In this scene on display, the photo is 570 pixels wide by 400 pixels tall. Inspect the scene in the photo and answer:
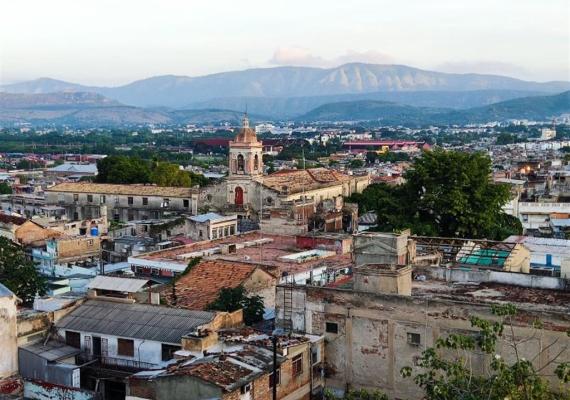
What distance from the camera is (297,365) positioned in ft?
59.2

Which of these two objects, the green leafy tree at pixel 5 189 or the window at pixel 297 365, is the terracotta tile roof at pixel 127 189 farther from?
the window at pixel 297 365

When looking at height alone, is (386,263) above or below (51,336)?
above

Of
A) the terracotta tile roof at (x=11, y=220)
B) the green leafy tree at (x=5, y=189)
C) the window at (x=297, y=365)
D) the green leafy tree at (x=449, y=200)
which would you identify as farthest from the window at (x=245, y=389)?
the green leafy tree at (x=5, y=189)

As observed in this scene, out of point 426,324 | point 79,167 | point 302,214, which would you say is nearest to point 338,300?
point 426,324

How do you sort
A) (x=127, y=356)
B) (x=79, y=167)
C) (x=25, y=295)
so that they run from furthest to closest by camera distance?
1. (x=79, y=167)
2. (x=25, y=295)
3. (x=127, y=356)

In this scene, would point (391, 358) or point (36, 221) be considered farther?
point (36, 221)

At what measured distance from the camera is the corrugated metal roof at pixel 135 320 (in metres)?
19.2

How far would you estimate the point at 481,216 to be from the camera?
36500mm

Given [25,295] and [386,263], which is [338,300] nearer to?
[386,263]

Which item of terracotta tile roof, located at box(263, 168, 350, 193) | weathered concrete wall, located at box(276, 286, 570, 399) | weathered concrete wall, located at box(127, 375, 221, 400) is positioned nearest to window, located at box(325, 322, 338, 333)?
weathered concrete wall, located at box(276, 286, 570, 399)

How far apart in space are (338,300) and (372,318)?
0.91 m

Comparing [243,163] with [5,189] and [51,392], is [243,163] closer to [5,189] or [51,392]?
[5,189]

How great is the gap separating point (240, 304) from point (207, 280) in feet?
10.7

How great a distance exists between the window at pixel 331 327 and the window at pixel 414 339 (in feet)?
5.87
